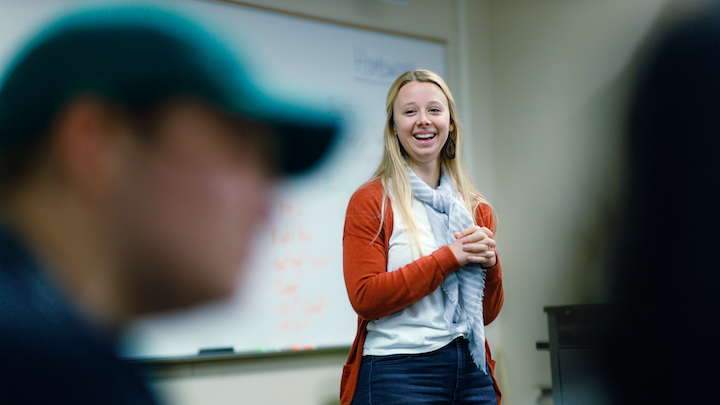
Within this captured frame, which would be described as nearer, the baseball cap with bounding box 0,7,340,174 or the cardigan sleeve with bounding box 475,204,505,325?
the cardigan sleeve with bounding box 475,204,505,325

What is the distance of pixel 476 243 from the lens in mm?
1004

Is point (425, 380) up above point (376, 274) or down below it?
below

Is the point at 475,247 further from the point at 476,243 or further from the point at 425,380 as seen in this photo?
the point at 425,380

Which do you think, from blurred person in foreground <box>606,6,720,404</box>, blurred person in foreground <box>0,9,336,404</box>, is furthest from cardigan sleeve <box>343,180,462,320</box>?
blurred person in foreground <box>606,6,720,404</box>

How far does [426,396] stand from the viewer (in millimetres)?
971

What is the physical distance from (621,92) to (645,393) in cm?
111

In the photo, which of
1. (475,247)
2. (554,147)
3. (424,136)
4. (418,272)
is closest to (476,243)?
(475,247)

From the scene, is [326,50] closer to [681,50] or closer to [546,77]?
[546,77]

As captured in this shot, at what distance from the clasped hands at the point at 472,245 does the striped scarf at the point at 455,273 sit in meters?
0.06

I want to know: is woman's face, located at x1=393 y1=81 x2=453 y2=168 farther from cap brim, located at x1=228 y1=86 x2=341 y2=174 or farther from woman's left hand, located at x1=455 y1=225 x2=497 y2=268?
cap brim, located at x1=228 y1=86 x2=341 y2=174

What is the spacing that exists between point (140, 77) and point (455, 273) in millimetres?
1548

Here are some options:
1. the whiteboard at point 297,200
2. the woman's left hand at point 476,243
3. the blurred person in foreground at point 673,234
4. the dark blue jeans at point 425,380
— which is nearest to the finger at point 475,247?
the woman's left hand at point 476,243

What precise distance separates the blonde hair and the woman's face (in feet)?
0.06

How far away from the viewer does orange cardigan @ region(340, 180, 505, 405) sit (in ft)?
3.21
